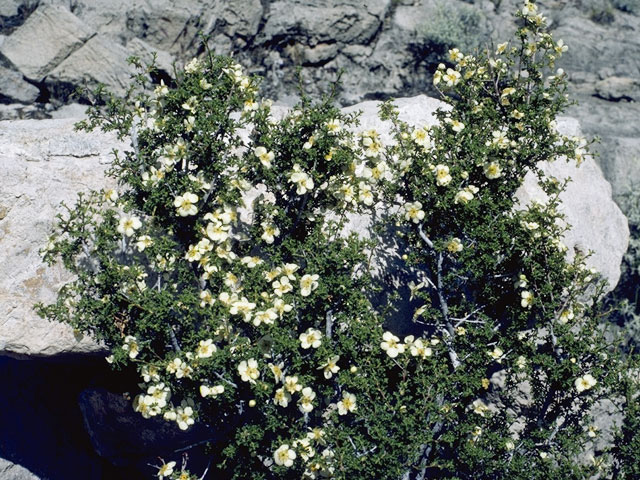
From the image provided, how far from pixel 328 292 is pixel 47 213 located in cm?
257

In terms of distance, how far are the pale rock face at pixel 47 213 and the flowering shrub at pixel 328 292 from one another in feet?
2.80

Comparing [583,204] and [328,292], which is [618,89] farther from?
[328,292]

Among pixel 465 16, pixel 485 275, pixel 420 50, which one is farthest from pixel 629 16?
pixel 485 275

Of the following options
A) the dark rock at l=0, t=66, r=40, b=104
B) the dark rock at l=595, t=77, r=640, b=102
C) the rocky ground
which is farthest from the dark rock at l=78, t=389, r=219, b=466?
the dark rock at l=595, t=77, r=640, b=102

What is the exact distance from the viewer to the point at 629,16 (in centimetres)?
1170

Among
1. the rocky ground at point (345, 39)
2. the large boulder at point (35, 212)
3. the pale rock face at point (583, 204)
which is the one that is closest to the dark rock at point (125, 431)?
the large boulder at point (35, 212)

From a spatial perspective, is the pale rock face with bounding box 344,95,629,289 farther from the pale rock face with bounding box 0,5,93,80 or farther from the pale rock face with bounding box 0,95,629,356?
the pale rock face with bounding box 0,5,93,80

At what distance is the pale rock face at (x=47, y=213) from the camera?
5227mm

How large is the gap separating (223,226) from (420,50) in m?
7.46

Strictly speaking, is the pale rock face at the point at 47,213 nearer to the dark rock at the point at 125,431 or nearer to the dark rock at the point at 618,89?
the dark rock at the point at 125,431

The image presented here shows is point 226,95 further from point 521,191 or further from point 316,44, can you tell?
point 316,44

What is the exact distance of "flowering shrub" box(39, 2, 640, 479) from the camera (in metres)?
4.22

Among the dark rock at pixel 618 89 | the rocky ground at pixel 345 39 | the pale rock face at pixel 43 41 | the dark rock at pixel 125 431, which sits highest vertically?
the pale rock face at pixel 43 41

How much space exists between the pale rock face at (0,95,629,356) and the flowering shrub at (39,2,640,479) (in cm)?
85
